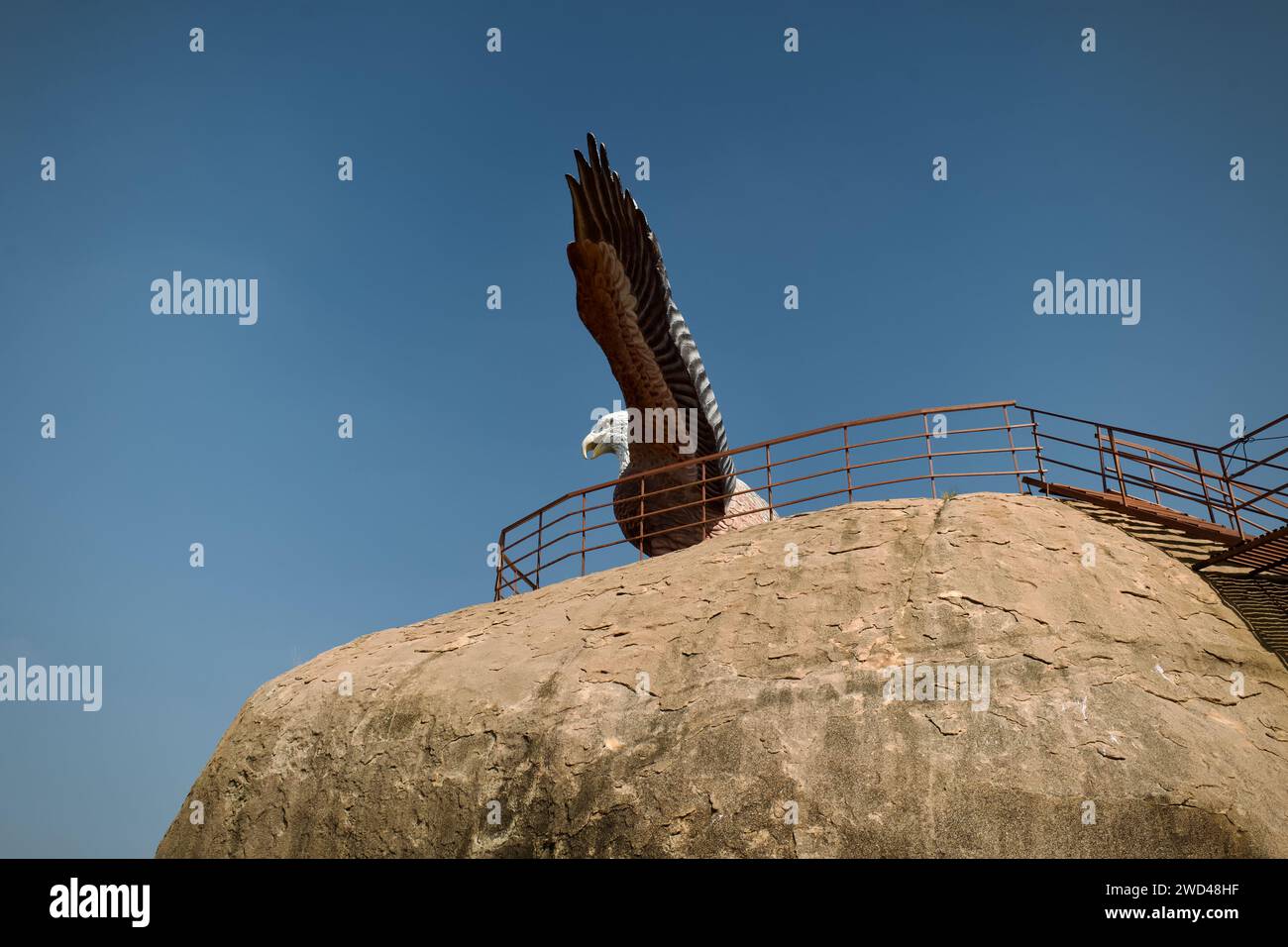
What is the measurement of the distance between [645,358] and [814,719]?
23.0 ft

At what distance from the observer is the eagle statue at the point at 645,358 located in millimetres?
13812

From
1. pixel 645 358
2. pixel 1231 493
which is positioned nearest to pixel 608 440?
pixel 645 358

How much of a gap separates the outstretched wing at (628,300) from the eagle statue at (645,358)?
0.5 inches

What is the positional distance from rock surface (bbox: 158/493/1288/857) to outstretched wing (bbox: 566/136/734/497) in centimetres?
353

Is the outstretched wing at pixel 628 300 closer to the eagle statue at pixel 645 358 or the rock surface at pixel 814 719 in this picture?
the eagle statue at pixel 645 358

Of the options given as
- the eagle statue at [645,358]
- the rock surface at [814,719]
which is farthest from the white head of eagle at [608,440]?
the rock surface at [814,719]

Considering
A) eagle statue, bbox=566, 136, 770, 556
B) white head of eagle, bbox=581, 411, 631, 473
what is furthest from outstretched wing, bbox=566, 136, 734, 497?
white head of eagle, bbox=581, 411, 631, 473

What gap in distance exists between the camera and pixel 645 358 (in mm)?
14289

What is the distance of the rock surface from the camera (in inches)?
296

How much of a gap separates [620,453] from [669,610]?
6.82 metres

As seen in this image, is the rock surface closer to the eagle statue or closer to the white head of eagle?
the eagle statue

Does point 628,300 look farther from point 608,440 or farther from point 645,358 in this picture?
point 608,440
